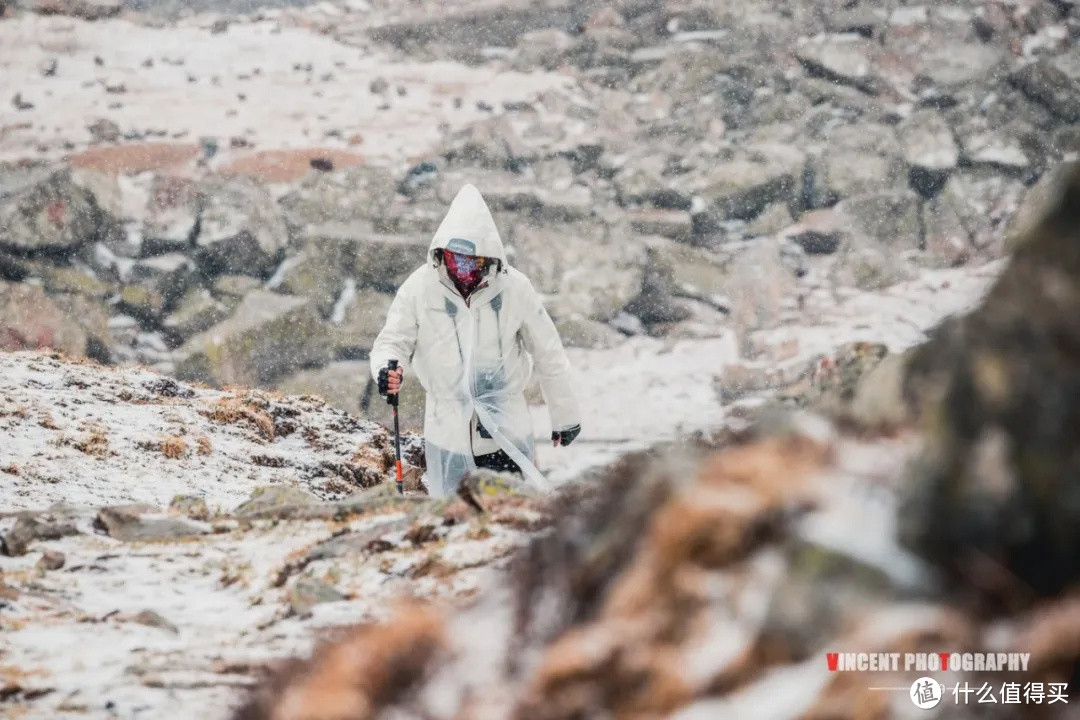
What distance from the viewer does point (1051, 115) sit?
37.5 m

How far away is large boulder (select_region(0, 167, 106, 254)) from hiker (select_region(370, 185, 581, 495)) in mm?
25952

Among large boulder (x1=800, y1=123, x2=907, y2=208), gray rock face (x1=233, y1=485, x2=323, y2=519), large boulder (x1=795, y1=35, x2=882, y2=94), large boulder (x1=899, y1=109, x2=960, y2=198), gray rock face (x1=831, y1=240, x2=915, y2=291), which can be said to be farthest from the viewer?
large boulder (x1=795, y1=35, x2=882, y2=94)

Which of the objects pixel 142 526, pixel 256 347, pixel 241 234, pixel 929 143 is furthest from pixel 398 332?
pixel 929 143

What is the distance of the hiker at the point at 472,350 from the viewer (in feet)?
23.0

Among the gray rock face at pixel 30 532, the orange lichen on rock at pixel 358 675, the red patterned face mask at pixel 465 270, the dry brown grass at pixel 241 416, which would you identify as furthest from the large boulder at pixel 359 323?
the orange lichen on rock at pixel 358 675

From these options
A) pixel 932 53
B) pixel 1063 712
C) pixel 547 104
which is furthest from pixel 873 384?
pixel 932 53

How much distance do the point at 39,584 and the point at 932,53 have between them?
42.7m

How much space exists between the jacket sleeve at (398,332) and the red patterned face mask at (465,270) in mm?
323

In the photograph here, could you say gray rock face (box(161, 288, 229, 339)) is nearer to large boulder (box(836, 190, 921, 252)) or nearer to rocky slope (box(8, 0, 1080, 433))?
rocky slope (box(8, 0, 1080, 433))

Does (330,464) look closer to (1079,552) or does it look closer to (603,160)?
(1079,552)

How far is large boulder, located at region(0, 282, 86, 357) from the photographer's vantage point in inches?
1047

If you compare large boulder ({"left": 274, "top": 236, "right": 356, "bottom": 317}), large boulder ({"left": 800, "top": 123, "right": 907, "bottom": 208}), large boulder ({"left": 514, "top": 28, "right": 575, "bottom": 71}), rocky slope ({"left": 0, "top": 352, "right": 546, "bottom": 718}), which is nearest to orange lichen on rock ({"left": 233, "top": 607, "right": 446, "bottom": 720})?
rocky slope ({"left": 0, "top": 352, "right": 546, "bottom": 718})

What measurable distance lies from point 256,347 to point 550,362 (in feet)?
72.3

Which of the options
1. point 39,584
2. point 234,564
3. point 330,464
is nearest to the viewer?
point 39,584
